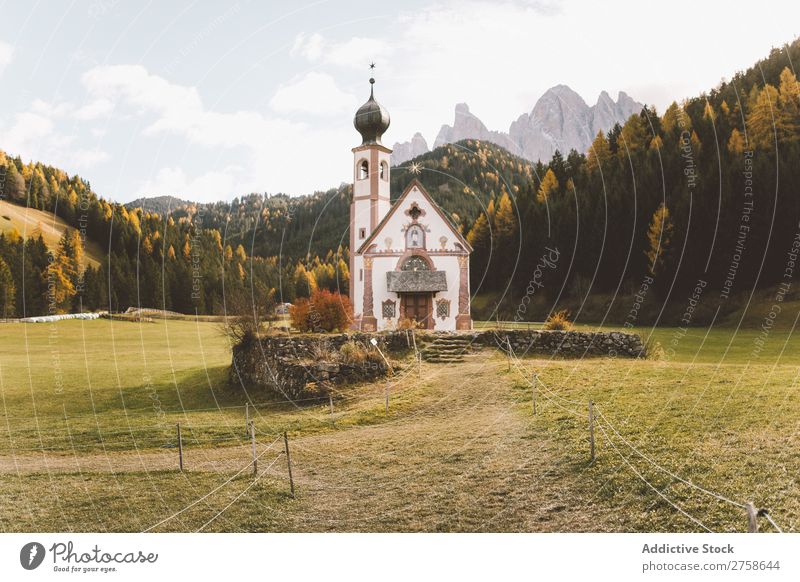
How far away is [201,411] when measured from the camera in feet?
55.1

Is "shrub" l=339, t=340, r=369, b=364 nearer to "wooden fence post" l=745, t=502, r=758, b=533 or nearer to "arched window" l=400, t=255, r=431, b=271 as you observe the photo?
"arched window" l=400, t=255, r=431, b=271

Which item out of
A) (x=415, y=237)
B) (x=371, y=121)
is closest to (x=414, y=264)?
(x=415, y=237)

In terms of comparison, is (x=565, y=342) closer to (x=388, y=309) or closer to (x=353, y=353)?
(x=353, y=353)

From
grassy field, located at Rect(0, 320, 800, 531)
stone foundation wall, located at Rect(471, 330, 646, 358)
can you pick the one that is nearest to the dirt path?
grassy field, located at Rect(0, 320, 800, 531)

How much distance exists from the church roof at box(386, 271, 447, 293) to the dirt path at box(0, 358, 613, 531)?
12.7 m

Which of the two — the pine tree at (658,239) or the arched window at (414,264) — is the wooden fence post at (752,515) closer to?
the arched window at (414,264)

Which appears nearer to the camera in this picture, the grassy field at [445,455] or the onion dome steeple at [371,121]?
the grassy field at [445,455]

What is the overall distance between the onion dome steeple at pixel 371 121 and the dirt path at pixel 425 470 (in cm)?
1871

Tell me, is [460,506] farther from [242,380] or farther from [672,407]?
[242,380]

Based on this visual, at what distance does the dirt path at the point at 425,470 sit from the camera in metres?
6.75

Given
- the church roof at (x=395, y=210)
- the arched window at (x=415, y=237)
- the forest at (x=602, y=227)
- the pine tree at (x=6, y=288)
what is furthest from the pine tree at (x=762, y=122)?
the pine tree at (x=6, y=288)

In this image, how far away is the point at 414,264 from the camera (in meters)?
25.9
